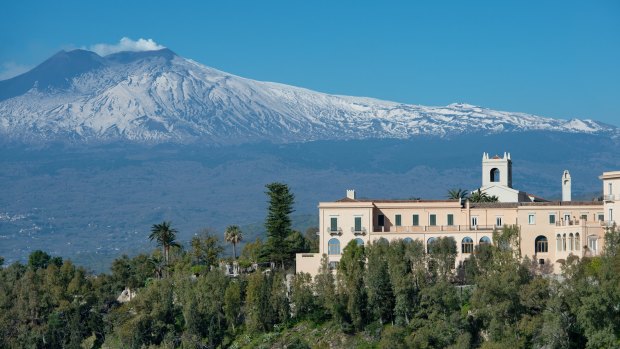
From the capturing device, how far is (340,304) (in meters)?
84.2

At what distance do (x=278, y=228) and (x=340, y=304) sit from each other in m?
14.6

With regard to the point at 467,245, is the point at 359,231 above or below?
above

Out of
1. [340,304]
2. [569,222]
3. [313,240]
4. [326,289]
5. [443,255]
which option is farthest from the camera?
[313,240]

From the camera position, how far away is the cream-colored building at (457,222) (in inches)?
3415

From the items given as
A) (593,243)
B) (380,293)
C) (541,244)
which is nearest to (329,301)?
(380,293)

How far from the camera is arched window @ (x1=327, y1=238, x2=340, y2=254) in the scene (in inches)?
3593

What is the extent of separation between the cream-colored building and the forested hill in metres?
1.95

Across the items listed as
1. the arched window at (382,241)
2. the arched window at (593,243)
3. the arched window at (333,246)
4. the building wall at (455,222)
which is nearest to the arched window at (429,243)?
the building wall at (455,222)

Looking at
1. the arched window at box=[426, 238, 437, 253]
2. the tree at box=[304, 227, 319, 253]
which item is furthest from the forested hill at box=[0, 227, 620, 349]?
the arched window at box=[426, 238, 437, 253]

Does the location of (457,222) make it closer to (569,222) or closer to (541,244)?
(541,244)

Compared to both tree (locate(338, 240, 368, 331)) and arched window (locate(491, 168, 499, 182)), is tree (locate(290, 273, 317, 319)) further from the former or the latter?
arched window (locate(491, 168, 499, 182))

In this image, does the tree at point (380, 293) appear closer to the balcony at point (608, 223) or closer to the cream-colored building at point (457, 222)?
the cream-colored building at point (457, 222)

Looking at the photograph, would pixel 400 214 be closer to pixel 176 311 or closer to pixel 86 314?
pixel 176 311

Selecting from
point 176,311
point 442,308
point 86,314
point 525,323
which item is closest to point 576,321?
point 525,323
